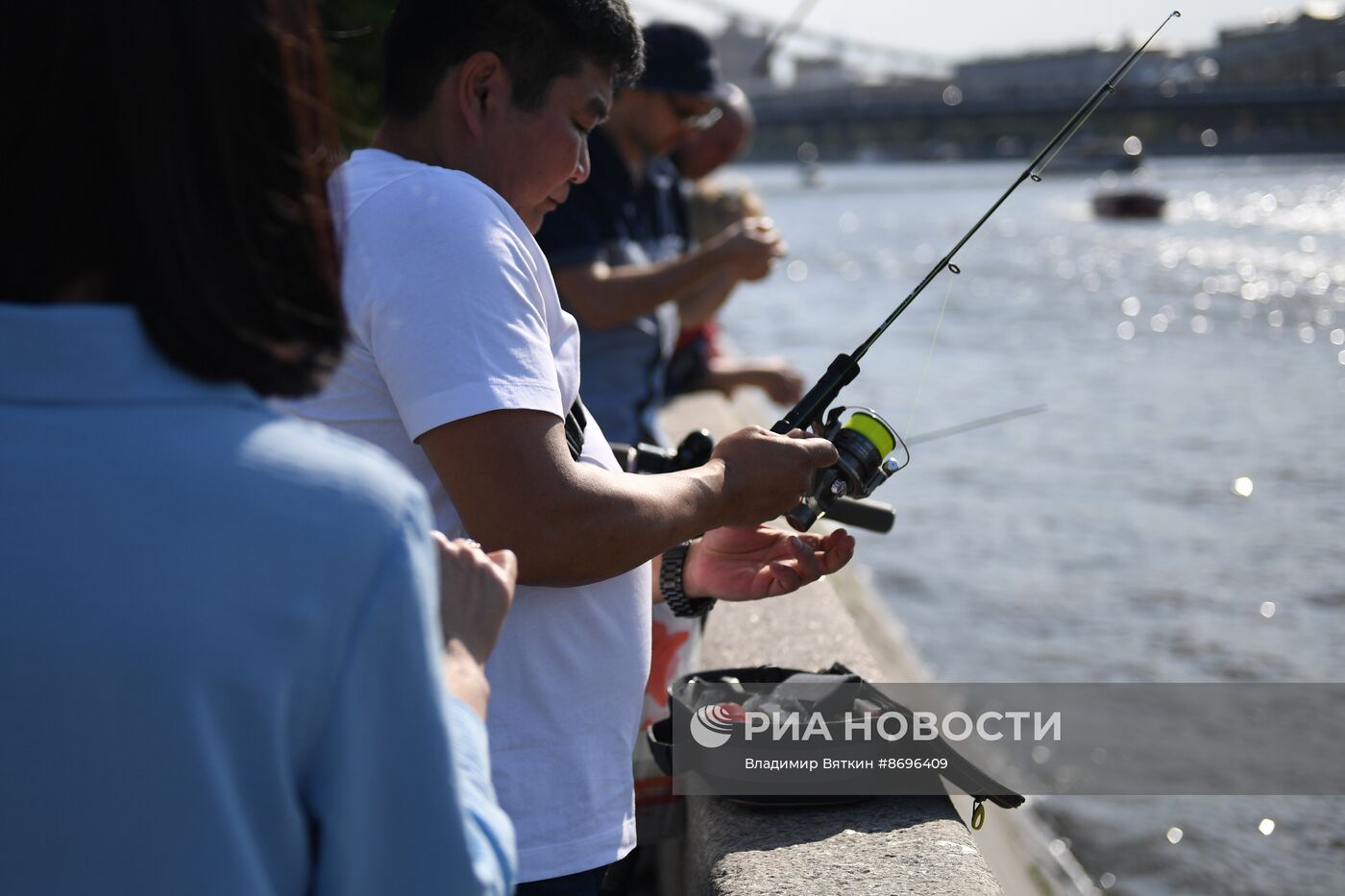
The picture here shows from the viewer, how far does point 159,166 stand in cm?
98

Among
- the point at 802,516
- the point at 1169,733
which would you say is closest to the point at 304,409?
the point at 802,516

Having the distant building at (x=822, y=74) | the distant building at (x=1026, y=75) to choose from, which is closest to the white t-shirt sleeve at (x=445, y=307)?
the distant building at (x=1026, y=75)

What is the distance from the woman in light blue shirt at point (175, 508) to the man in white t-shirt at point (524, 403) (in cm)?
53

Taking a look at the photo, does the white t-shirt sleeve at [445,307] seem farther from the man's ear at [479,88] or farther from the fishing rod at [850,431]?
the fishing rod at [850,431]

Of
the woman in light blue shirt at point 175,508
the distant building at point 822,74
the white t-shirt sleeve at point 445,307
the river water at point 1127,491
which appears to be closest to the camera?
the woman in light blue shirt at point 175,508

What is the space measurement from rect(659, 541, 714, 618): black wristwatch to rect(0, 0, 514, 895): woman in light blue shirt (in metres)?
1.57

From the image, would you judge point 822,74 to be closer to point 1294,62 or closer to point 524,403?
point 1294,62

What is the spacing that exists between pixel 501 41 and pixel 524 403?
0.57 metres

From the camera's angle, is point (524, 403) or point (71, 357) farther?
point (524, 403)

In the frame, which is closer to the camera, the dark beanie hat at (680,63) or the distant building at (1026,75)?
the dark beanie hat at (680,63)

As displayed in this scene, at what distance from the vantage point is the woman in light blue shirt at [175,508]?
3.17 ft

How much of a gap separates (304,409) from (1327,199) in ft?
201

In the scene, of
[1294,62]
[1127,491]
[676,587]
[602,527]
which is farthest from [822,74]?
[602,527]

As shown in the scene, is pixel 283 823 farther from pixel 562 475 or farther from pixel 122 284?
pixel 562 475
